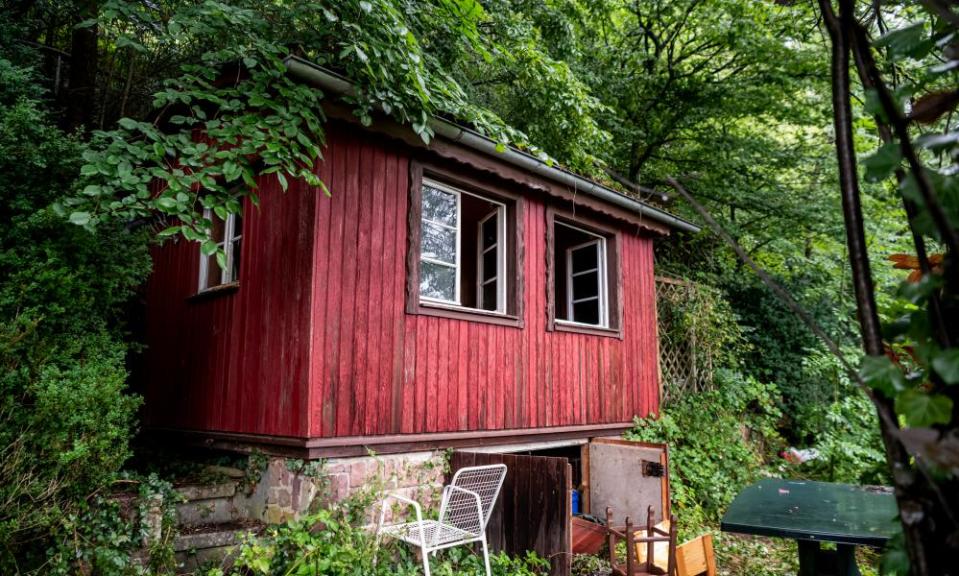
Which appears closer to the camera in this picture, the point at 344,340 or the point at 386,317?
the point at 344,340

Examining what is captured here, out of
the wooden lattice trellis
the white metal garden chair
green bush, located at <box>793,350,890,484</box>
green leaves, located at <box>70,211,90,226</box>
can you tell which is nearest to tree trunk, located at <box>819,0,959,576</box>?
the white metal garden chair

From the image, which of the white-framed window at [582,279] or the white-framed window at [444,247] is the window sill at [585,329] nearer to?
the white-framed window at [582,279]

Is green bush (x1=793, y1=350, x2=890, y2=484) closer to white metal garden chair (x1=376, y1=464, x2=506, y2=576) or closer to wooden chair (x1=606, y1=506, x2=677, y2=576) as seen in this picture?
wooden chair (x1=606, y1=506, x2=677, y2=576)

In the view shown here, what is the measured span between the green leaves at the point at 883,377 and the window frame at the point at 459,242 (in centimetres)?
448

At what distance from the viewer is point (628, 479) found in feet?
19.2

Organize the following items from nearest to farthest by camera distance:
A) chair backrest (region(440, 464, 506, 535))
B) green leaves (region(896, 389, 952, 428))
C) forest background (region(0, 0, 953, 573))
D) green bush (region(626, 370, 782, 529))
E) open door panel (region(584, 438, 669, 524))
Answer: green leaves (region(896, 389, 952, 428))
forest background (region(0, 0, 953, 573))
chair backrest (region(440, 464, 506, 535))
open door panel (region(584, 438, 669, 524))
green bush (region(626, 370, 782, 529))

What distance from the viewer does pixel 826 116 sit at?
1045 cm

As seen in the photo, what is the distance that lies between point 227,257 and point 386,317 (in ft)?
6.81

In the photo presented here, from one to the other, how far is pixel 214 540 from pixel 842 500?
4.49m

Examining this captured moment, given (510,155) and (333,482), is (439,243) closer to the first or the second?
(510,155)

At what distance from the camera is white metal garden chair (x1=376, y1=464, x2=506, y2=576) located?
13.3ft

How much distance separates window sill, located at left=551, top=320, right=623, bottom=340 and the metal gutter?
62.1 inches

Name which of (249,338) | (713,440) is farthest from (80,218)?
(713,440)

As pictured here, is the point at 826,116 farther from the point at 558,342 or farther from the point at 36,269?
the point at 36,269
